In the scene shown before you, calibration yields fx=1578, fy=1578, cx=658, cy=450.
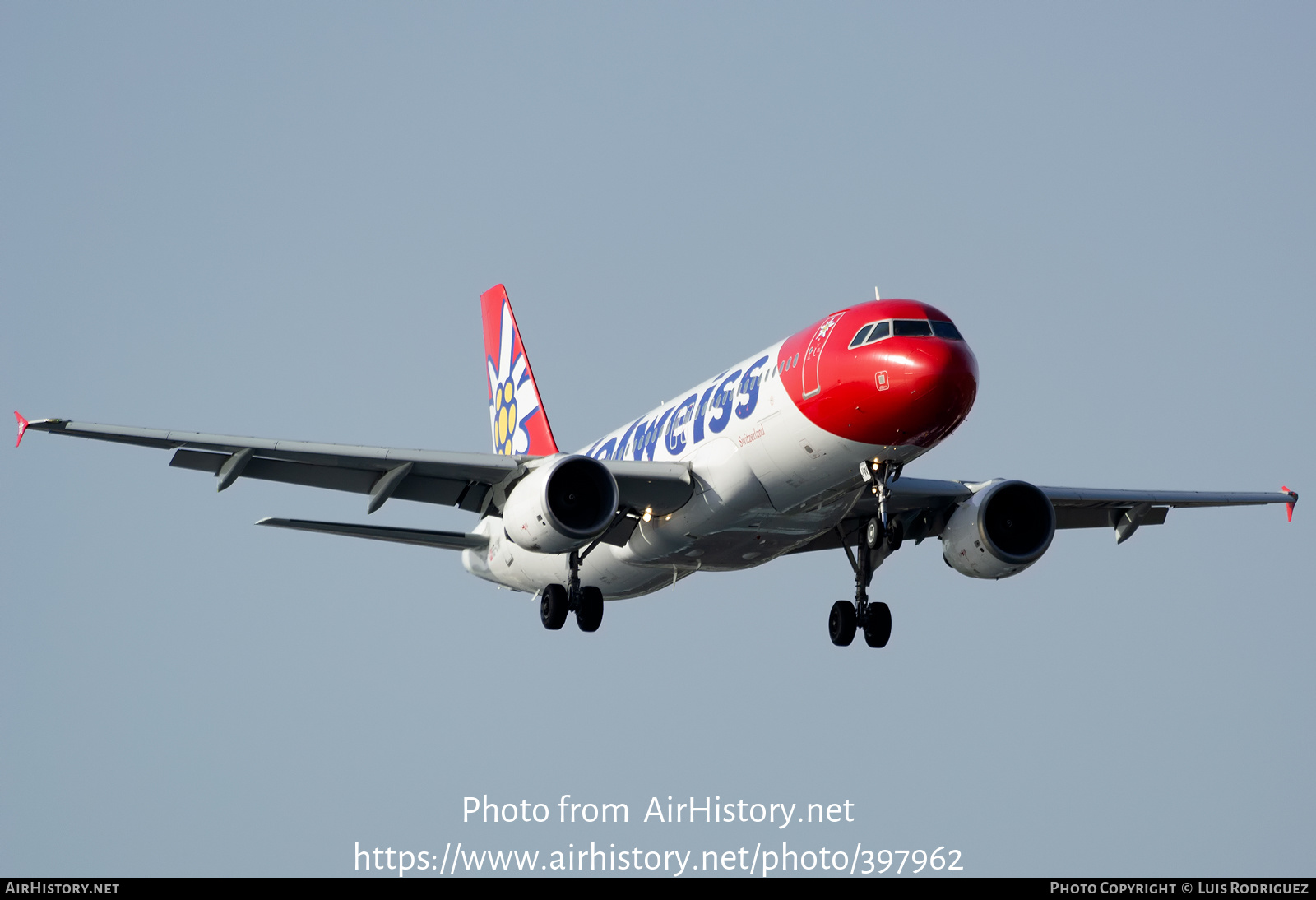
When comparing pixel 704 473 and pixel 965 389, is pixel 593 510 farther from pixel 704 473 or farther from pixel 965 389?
pixel 965 389

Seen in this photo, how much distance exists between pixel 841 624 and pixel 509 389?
13868mm

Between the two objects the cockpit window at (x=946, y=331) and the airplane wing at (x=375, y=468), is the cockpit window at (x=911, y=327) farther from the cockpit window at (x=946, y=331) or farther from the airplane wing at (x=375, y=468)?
the airplane wing at (x=375, y=468)

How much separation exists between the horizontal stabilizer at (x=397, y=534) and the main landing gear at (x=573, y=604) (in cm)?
410

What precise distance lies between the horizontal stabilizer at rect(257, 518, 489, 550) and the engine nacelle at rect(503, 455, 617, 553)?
15.8 ft

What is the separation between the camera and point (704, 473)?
29.2 meters

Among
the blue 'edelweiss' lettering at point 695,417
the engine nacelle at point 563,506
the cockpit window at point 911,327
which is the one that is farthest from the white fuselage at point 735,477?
the cockpit window at point 911,327

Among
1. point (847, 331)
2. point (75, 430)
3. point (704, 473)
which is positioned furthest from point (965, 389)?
point (75, 430)

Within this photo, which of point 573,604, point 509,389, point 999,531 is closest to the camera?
point 573,604

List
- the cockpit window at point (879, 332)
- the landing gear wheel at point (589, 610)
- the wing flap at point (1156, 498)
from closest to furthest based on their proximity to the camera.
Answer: the cockpit window at point (879, 332), the landing gear wheel at point (589, 610), the wing flap at point (1156, 498)

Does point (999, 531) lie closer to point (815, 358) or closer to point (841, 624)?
A: point (841, 624)

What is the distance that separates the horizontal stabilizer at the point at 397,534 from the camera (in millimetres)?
31750

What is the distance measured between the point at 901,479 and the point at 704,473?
522 centimetres

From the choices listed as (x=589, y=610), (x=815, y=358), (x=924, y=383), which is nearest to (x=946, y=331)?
(x=924, y=383)

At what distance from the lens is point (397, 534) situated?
3428cm
